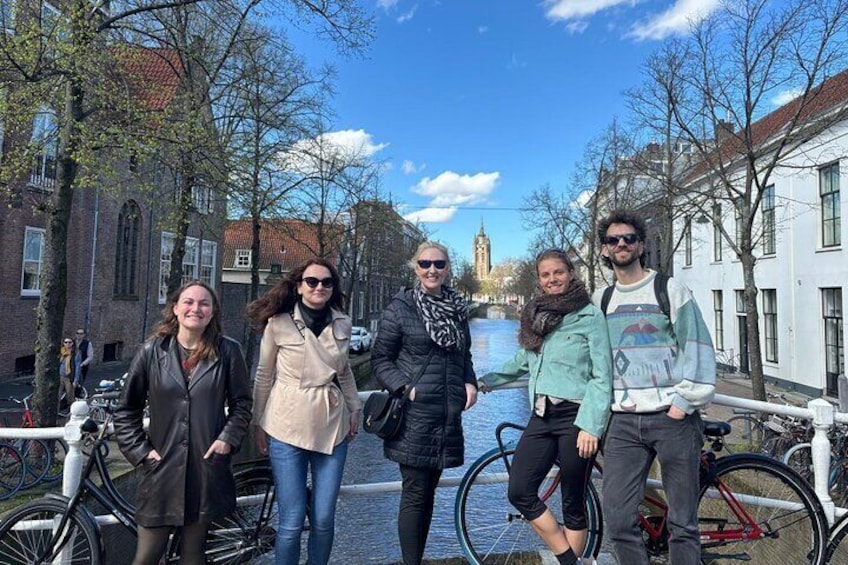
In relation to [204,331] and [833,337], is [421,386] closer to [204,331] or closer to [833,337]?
[204,331]

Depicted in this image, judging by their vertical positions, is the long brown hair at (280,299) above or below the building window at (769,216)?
below

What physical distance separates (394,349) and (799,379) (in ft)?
60.1

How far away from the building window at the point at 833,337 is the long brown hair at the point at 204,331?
17506 mm

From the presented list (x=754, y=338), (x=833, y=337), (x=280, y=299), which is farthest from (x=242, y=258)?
(x=280, y=299)

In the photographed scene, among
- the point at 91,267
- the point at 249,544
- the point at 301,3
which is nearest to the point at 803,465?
the point at 249,544

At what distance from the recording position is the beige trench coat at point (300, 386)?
280 cm

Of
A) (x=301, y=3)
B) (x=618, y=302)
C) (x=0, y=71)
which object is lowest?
Answer: (x=618, y=302)

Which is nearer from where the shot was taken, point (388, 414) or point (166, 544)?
point (166, 544)

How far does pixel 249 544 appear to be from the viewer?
320 cm

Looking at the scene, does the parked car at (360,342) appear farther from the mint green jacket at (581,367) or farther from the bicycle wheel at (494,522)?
the mint green jacket at (581,367)

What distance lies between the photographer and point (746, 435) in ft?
31.7

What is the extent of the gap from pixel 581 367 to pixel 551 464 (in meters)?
0.56

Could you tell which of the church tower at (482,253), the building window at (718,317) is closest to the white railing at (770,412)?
the building window at (718,317)

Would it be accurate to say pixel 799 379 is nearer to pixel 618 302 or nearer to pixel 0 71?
pixel 618 302
